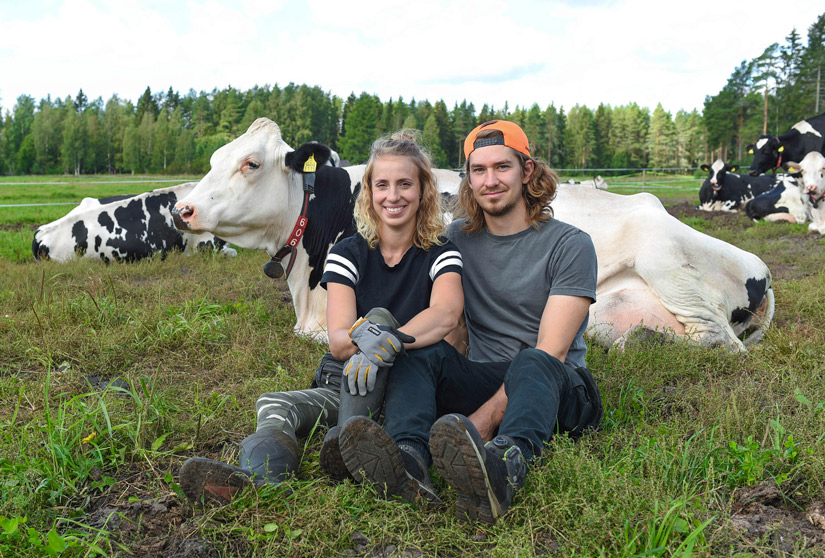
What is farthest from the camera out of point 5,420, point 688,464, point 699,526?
point 5,420

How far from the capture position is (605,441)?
9.46 ft

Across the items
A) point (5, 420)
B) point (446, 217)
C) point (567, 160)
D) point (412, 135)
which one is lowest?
point (5, 420)

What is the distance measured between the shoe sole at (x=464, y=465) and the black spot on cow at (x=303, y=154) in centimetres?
365

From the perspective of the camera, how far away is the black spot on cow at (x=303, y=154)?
17.4 feet

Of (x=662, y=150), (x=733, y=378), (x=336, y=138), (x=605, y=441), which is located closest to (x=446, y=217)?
(x=733, y=378)

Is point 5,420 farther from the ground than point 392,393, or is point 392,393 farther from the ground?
point 392,393

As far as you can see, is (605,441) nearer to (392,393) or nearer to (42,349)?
(392,393)

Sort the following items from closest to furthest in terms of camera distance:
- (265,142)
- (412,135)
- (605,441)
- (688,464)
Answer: (688,464)
(605,441)
(412,135)
(265,142)

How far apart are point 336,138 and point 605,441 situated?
9259cm

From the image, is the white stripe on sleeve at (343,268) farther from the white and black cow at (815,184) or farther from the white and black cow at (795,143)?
the white and black cow at (795,143)

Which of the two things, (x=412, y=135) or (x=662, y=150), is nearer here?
(x=412, y=135)

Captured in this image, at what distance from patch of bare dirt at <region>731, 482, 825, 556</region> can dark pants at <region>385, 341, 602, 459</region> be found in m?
0.73

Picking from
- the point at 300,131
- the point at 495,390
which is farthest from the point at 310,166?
the point at 300,131

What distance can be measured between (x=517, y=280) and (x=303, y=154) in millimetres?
2753
